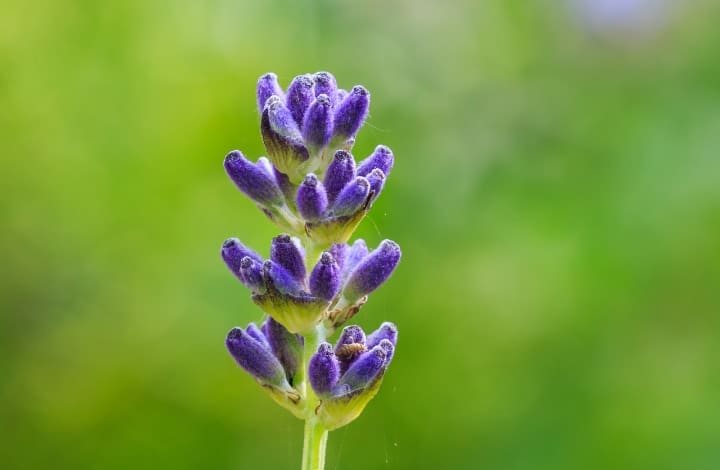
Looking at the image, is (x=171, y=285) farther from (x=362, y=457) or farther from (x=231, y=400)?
(x=362, y=457)

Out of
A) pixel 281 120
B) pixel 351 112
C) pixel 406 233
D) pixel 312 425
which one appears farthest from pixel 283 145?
pixel 406 233

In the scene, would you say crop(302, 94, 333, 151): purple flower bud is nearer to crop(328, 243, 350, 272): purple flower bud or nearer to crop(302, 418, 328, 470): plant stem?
crop(328, 243, 350, 272): purple flower bud

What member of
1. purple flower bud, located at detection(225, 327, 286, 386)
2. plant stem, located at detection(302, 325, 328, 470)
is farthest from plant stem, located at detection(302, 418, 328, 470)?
purple flower bud, located at detection(225, 327, 286, 386)

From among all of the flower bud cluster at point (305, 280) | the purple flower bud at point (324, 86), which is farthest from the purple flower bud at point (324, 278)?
the purple flower bud at point (324, 86)

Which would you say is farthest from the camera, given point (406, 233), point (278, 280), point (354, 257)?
point (406, 233)

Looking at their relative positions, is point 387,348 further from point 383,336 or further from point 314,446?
point 314,446

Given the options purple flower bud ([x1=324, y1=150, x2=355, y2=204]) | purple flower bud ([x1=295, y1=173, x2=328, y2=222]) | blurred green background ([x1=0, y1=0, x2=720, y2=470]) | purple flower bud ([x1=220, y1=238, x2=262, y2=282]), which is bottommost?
purple flower bud ([x1=220, y1=238, x2=262, y2=282])

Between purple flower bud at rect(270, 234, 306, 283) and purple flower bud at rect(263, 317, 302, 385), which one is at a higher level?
purple flower bud at rect(270, 234, 306, 283)
